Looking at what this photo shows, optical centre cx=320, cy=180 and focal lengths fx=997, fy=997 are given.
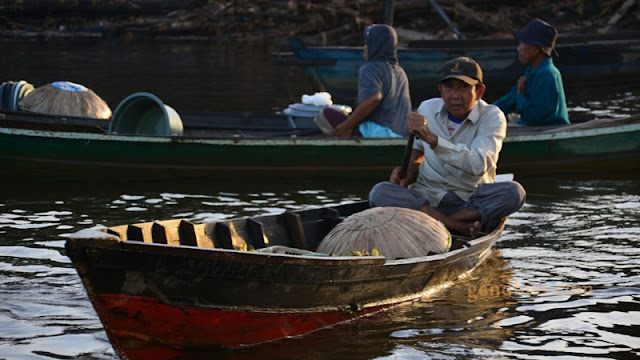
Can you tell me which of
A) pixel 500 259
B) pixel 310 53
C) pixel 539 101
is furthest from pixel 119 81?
pixel 500 259

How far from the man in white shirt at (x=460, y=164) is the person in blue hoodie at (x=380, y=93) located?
2.56 metres

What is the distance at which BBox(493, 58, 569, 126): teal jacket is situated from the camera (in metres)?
10.3

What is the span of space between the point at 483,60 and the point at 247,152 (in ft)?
27.7

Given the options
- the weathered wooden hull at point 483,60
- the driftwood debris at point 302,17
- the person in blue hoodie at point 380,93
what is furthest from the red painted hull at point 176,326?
the driftwood debris at point 302,17

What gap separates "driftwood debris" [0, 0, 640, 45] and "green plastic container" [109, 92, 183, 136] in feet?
42.3

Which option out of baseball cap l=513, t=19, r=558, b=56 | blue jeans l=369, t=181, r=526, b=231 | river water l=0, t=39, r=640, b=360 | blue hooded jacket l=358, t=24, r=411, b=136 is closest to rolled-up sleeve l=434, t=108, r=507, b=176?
blue jeans l=369, t=181, r=526, b=231

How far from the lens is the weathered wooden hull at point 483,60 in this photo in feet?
58.0

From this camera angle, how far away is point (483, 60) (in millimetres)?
17891

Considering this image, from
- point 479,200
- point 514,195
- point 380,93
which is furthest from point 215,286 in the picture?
point 380,93

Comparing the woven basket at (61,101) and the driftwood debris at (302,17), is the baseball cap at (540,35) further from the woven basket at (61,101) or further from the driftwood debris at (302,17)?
the driftwood debris at (302,17)

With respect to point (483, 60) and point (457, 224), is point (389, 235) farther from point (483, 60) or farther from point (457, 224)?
point (483, 60)

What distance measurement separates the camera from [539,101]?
1073 centimetres

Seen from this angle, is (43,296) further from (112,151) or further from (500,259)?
(112,151)

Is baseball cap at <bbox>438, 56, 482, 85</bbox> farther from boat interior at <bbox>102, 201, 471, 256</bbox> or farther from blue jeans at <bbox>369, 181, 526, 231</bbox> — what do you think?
boat interior at <bbox>102, 201, 471, 256</bbox>
